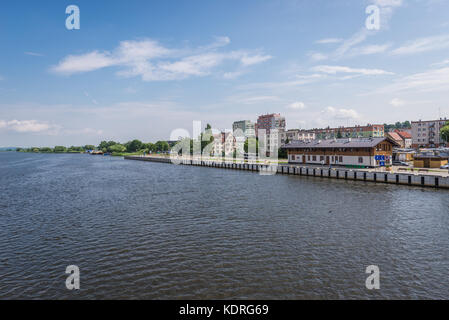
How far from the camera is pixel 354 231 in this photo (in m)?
22.2

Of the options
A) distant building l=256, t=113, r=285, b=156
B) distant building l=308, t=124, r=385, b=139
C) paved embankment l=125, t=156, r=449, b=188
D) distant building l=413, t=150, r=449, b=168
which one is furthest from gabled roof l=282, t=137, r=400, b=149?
distant building l=308, t=124, r=385, b=139

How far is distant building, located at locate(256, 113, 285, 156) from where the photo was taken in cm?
11507

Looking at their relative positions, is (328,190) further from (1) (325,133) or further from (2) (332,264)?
(1) (325,133)

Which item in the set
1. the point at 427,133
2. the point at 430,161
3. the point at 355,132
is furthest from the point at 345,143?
the point at 355,132

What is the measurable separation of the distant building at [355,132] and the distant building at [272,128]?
24399mm

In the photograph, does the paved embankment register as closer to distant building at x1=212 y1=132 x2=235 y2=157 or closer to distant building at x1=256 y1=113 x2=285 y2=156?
distant building at x1=256 y1=113 x2=285 y2=156

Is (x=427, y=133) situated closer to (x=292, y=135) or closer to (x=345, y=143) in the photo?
(x=292, y=135)

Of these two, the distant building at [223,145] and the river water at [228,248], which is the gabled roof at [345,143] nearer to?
the river water at [228,248]

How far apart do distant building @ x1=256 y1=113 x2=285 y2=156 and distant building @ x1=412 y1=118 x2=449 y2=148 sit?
238 ft

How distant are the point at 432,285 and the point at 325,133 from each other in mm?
170684

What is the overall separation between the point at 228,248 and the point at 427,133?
16177cm

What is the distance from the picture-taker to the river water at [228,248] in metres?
14.0

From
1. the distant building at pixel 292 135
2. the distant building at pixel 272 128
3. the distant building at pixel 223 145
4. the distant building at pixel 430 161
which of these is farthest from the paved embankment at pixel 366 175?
the distant building at pixel 223 145

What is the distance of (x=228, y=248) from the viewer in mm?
19109
